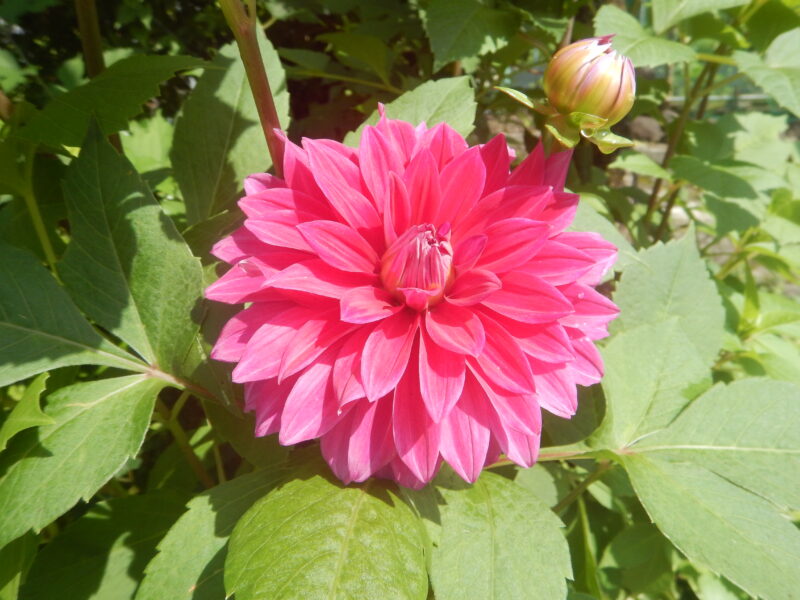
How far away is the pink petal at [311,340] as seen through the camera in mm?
507

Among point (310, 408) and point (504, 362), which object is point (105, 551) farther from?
point (504, 362)

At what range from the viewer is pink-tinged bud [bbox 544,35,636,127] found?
0.53 metres

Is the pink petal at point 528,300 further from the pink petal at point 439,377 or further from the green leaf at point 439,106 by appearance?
the green leaf at point 439,106

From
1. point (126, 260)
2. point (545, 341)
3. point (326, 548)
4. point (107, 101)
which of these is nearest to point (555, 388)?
point (545, 341)

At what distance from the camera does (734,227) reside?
3.87 ft

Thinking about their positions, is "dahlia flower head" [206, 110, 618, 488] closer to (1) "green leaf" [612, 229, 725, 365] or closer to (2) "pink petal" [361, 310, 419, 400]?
(2) "pink petal" [361, 310, 419, 400]

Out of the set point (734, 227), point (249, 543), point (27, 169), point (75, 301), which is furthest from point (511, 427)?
point (734, 227)

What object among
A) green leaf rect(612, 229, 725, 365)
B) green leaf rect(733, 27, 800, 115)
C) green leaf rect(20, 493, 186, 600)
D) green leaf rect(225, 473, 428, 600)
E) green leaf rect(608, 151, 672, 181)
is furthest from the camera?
green leaf rect(608, 151, 672, 181)

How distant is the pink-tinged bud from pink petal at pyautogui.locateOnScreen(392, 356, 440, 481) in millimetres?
307

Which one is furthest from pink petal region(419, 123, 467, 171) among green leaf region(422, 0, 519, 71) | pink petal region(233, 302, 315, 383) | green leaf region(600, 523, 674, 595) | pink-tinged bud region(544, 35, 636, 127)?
green leaf region(600, 523, 674, 595)

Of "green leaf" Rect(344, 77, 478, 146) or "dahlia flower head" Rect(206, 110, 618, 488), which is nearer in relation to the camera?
"dahlia flower head" Rect(206, 110, 618, 488)

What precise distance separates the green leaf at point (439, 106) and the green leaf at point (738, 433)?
451 millimetres

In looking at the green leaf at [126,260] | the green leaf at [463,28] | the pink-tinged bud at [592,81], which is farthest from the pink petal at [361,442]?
the green leaf at [463,28]

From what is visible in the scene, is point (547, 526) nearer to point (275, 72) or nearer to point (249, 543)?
point (249, 543)
